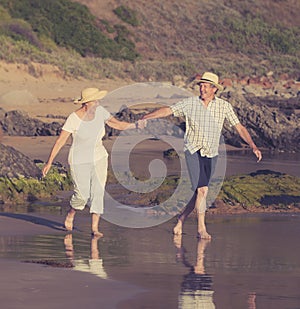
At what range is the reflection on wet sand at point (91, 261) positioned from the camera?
890cm

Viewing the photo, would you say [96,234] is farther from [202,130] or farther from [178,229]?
[202,130]

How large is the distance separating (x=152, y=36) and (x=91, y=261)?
145 feet

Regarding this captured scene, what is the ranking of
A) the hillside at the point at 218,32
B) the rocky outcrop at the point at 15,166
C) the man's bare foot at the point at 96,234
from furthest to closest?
the hillside at the point at 218,32 → the rocky outcrop at the point at 15,166 → the man's bare foot at the point at 96,234

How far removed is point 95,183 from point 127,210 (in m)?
1.57

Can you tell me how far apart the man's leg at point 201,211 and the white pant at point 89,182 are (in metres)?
0.85

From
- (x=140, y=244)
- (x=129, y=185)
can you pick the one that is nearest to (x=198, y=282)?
(x=140, y=244)

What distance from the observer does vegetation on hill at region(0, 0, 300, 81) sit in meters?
39.5

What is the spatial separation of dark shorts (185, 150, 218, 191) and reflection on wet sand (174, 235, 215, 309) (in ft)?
3.25

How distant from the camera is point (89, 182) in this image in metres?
11.0

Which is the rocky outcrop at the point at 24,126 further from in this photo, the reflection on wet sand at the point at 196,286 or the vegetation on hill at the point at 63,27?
the vegetation on hill at the point at 63,27

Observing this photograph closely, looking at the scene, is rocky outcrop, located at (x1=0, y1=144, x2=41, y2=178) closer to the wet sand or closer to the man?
the wet sand

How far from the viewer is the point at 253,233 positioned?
11141 mm

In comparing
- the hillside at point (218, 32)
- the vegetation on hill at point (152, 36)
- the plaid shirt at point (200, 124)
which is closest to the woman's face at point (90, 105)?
the plaid shirt at point (200, 124)

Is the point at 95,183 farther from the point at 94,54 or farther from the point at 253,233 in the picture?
the point at 94,54
